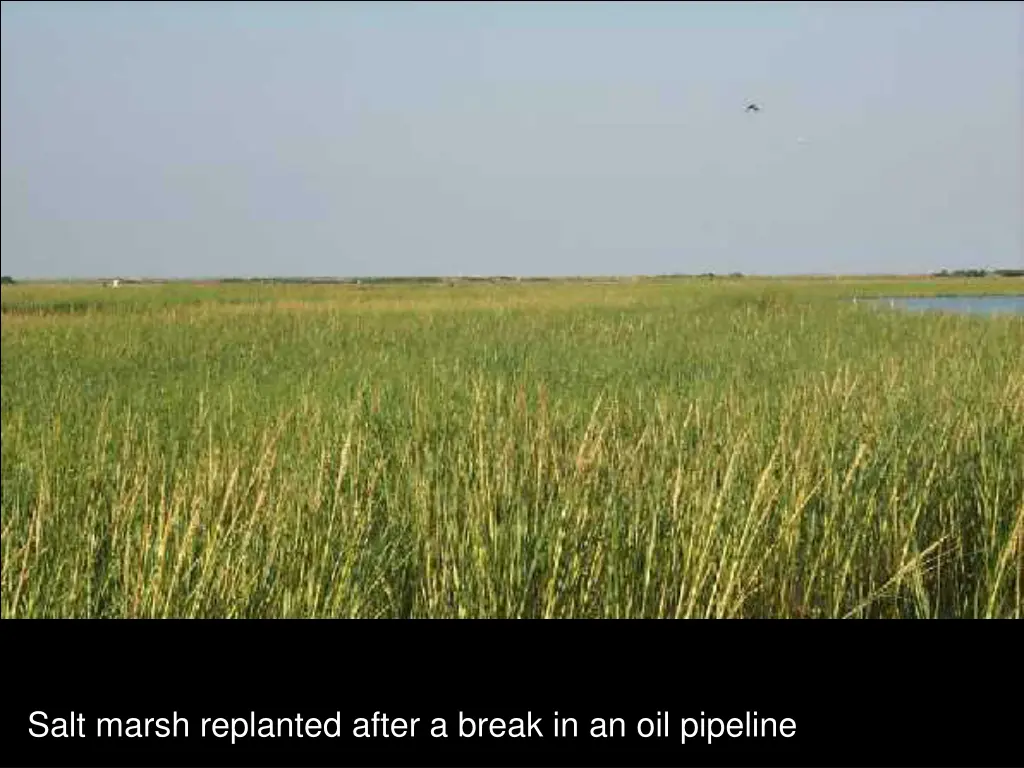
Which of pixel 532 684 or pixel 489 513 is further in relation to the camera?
pixel 489 513

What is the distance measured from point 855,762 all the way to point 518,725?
0.83 m

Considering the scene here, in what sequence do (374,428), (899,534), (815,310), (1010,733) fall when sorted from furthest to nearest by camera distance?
1. (815,310)
2. (374,428)
3. (899,534)
4. (1010,733)

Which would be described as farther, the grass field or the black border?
the grass field

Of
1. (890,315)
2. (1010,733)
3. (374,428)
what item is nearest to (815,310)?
(890,315)

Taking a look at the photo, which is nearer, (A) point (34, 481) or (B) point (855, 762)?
(B) point (855, 762)

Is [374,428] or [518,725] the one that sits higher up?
[374,428]

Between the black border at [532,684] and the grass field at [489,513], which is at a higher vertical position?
the grass field at [489,513]

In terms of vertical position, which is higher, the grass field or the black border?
the grass field

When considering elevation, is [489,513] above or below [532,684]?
above

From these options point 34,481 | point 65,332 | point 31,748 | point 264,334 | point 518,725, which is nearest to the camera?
point 31,748

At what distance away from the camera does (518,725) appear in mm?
2045

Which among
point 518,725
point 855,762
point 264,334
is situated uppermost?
point 264,334

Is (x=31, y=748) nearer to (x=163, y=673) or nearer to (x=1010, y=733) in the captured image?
(x=163, y=673)

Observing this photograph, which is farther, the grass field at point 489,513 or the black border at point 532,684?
the grass field at point 489,513
